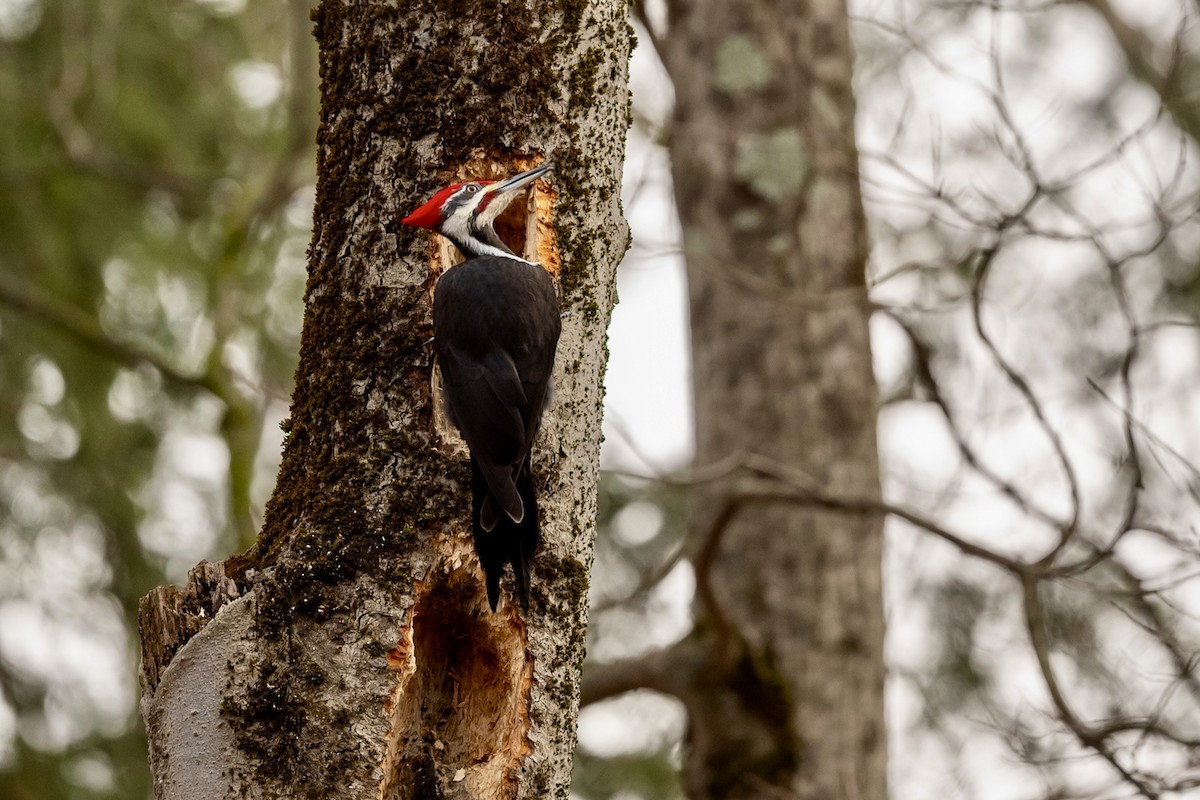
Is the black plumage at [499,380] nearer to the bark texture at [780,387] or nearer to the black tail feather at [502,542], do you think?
the black tail feather at [502,542]

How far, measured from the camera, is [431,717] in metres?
2.53

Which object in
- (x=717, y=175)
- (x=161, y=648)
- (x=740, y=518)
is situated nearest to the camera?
(x=161, y=648)

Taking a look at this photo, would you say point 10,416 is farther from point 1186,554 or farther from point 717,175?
point 1186,554

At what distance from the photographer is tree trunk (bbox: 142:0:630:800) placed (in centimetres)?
235

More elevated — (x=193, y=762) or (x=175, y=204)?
(x=175, y=204)

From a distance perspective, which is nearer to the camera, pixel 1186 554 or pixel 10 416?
pixel 1186 554

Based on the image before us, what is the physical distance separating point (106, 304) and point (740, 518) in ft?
14.2

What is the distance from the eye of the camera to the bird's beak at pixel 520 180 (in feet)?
8.74

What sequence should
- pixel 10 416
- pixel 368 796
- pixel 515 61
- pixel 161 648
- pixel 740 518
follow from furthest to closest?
pixel 10 416, pixel 740 518, pixel 515 61, pixel 161 648, pixel 368 796

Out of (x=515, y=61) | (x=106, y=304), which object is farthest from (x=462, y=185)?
(x=106, y=304)

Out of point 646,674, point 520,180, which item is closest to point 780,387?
point 646,674

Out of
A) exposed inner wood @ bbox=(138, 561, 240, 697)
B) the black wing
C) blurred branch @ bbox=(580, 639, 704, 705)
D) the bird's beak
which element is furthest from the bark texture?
exposed inner wood @ bbox=(138, 561, 240, 697)

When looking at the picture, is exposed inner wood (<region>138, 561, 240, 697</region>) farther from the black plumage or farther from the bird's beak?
the bird's beak

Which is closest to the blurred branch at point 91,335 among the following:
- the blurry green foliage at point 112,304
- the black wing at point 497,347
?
the blurry green foliage at point 112,304
